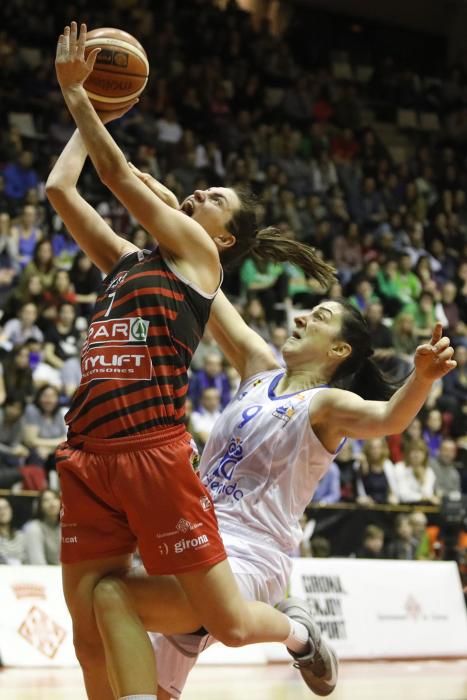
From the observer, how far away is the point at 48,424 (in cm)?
1059

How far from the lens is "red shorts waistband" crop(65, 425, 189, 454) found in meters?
3.84

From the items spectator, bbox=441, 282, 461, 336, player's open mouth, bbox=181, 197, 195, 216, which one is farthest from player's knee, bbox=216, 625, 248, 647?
spectator, bbox=441, 282, 461, 336

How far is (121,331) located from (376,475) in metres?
8.19

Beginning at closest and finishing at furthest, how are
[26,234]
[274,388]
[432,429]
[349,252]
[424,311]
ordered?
[274,388] → [26,234] → [432,429] → [424,311] → [349,252]

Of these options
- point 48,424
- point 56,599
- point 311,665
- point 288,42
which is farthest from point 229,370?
point 288,42

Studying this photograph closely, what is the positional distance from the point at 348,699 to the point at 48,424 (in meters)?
4.84

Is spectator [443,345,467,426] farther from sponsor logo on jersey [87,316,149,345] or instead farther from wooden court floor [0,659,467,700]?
sponsor logo on jersey [87,316,149,345]

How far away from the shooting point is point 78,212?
14.3ft

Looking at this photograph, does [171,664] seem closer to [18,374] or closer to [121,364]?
[121,364]

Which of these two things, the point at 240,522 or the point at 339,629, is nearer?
the point at 240,522

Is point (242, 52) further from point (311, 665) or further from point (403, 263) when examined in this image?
point (311, 665)

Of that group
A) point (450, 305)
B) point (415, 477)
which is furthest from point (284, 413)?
point (450, 305)

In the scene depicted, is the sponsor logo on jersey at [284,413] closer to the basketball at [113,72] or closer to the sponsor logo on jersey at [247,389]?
the sponsor logo on jersey at [247,389]

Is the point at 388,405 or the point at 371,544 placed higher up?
the point at 388,405
